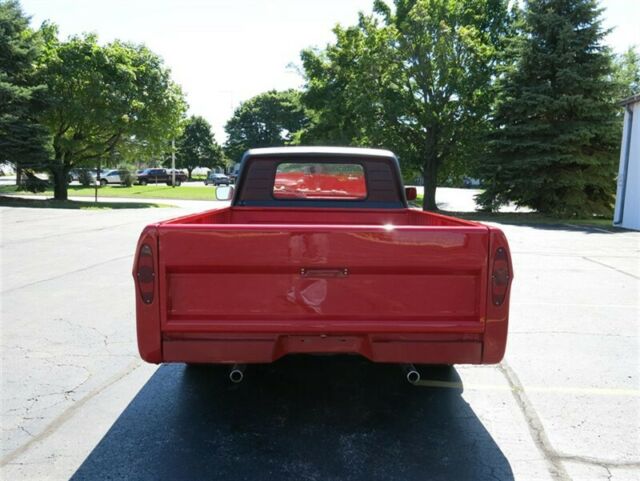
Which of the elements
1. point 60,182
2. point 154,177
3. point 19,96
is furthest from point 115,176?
point 19,96

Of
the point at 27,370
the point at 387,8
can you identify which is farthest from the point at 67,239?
the point at 387,8

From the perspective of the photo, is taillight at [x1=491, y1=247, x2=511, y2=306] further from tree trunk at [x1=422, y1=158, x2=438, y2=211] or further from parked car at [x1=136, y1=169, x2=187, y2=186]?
parked car at [x1=136, y1=169, x2=187, y2=186]

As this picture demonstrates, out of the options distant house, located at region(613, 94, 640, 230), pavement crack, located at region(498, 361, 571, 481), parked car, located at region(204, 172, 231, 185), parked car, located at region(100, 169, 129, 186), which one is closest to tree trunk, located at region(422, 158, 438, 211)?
distant house, located at region(613, 94, 640, 230)

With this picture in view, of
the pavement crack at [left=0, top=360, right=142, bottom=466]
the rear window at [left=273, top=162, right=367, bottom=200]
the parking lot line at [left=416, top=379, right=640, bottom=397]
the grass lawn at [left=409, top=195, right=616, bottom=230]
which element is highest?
the rear window at [left=273, top=162, right=367, bottom=200]

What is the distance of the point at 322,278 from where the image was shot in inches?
117

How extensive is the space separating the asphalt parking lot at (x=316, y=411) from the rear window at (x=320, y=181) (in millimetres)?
1742

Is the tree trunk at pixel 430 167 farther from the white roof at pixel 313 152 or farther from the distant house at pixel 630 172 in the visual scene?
the white roof at pixel 313 152

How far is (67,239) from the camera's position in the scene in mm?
13203

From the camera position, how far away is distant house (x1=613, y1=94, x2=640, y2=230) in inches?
755

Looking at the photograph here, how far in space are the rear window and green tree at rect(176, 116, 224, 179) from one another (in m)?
73.8

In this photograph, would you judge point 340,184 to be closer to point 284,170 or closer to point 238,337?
point 284,170

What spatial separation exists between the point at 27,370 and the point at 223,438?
220 cm

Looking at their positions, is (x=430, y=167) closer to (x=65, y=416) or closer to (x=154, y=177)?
(x=65, y=416)

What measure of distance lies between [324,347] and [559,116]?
2406 centimetres
